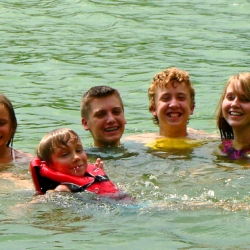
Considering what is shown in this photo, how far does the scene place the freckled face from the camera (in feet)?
22.7

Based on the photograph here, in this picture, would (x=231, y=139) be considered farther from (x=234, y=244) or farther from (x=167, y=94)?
(x=234, y=244)

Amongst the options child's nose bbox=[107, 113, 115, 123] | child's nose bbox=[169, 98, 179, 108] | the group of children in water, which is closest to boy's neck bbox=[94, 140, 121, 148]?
the group of children in water

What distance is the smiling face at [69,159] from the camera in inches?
189

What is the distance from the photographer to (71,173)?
4883 mm

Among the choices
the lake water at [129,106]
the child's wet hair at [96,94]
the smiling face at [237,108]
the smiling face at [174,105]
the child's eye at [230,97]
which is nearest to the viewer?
the lake water at [129,106]

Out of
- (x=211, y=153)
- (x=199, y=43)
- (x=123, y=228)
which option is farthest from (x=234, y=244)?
(x=199, y=43)

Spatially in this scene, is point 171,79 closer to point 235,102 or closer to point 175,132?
point 175,132

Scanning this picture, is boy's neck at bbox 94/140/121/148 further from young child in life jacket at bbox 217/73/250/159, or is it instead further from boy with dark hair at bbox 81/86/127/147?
young child in life jacket at bbox 217/73/250/159

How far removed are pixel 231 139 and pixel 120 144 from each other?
54.6 inches

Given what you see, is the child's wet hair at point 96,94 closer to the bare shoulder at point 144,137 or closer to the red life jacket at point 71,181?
the bare shoulder at point 144,137

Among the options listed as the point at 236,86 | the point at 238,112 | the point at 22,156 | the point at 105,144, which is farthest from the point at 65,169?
the point at 236,86

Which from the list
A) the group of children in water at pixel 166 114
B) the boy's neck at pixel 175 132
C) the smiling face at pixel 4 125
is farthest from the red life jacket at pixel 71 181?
the boy's neck at pixel 175 132

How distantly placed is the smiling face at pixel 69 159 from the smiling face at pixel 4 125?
1.50 m

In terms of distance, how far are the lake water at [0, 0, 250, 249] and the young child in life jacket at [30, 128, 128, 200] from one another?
139 mm
